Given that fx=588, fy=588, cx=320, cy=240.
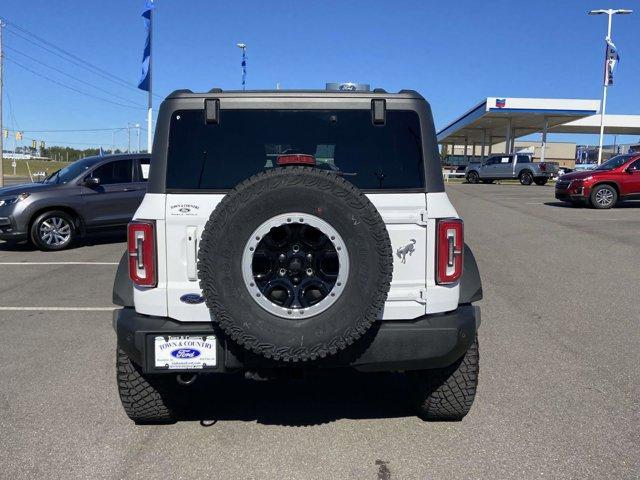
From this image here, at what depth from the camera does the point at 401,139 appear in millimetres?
3398

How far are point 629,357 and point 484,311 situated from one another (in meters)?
1.75

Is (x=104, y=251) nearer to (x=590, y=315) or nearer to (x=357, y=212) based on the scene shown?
(x=590, y=315)

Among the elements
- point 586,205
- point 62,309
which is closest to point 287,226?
point 62,309

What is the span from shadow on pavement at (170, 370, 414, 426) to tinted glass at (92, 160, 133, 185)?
8.00 meters

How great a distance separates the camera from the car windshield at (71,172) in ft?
36.8

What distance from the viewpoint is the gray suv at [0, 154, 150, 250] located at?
10.7m

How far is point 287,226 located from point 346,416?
1535 millimetres

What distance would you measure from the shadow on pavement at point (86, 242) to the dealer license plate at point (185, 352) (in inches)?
353

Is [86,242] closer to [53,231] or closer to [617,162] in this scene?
[53,231]

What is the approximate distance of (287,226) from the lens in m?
2.92

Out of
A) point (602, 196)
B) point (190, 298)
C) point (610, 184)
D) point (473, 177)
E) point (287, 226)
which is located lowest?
point (602, 196)

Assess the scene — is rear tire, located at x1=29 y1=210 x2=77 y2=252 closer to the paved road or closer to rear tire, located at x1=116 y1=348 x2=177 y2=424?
the paved road

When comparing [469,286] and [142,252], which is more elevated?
[142,252]

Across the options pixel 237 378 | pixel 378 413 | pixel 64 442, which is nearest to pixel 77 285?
pixel 237 378
